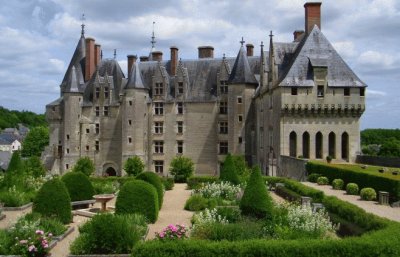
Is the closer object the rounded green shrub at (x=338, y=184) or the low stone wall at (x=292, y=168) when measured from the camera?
the rounded green shrub at (x=338, y=184)

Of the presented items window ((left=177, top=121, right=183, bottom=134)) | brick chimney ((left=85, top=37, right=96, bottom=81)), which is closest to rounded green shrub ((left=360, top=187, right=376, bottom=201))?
window ((left=177, top=121, right=183, bottom=134))

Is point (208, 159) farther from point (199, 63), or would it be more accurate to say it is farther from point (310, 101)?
point (310, 101)

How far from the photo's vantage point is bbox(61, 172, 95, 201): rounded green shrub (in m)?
23.6

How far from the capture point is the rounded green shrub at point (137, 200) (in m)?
17.5

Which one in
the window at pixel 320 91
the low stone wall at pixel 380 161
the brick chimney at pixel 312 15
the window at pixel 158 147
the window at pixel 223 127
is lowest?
the low stone wall at pixel 380 161

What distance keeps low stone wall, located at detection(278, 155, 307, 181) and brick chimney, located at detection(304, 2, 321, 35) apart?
11.2m

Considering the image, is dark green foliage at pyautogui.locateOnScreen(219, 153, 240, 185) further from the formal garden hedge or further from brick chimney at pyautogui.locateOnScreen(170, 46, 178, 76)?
brick chimney at pyautogui.locateOnScreen(170, 46, 178, 76)

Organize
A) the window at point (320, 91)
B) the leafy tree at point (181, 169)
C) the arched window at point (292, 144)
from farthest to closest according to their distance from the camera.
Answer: the leafy tree at point (181, 169), the arched window at point (292, 144), the window at point (320, 91)

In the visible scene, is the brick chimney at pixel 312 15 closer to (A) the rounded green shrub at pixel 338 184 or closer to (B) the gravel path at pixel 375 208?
(A) the rounded green shrub at pixel 338 184

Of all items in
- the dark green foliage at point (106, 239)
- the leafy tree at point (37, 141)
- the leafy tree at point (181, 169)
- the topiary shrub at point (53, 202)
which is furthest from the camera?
the leafy tree at point (37, 141)

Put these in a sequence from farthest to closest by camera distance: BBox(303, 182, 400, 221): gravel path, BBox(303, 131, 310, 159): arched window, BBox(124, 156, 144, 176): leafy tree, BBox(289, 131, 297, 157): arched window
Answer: BBox(124, 156, 144, 176): leafy tree
BBox(303, 131, 310, 159): arched window
BBox(289, 131, 297, 157): arched window
BBox(303, 182, 400, 221): gravel path

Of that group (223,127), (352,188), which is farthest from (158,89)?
(352,188)

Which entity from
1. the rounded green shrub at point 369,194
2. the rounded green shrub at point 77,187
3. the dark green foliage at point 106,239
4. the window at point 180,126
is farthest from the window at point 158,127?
the dark green foliage at point 106,239

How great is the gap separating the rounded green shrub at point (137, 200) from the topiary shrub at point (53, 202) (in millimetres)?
1987
